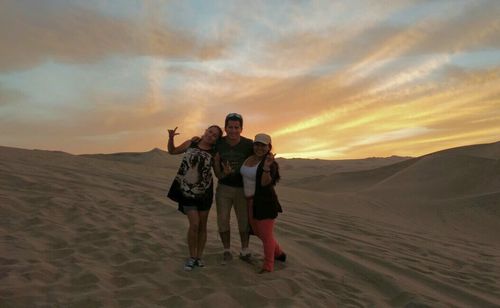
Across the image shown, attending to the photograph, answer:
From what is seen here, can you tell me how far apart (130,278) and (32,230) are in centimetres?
229

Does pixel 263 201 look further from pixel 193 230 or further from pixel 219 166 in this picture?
pixel 193 230

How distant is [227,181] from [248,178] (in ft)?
0.92

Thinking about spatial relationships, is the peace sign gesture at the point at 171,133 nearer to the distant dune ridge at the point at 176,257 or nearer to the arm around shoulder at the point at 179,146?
the arm around shoulder at the point at 179,146

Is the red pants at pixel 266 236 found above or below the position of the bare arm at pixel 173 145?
below

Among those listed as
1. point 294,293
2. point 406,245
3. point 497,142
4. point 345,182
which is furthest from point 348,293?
point 497,142

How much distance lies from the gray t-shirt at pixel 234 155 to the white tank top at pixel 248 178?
80mm

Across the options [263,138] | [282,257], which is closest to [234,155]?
[263,138]

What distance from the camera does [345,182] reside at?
22.0 meters

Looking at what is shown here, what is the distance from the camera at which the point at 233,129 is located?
503 cm

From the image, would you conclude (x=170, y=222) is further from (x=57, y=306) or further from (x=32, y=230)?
(x=57, y=306)

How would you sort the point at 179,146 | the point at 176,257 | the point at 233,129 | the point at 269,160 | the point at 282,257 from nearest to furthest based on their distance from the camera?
1. the point at 269,160
2. the point at 233,129
3. the point at 179,146
4. the point at 176,257
5. the point at 282,257

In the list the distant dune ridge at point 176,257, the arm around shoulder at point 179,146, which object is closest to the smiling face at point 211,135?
the arm around shoulder at point 179,146

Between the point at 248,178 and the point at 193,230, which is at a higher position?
the point at 248,178

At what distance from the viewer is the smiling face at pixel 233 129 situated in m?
5.04
